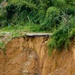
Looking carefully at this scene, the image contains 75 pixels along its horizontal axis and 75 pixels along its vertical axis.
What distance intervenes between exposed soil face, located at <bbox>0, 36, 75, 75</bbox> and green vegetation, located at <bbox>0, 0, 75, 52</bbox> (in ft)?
1.33

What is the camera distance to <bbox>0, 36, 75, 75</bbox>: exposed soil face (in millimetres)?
12219

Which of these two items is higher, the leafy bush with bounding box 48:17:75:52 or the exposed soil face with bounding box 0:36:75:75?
the leafy bush with bounding box 48:17:75:52

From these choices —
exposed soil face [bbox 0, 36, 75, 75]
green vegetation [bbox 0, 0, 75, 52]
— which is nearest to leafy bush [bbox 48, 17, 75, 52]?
green vegetation [bbox 0, 0, 75, 52]

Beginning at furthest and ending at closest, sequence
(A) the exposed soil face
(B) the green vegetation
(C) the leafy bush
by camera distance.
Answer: (A) the exposed soil face, (B) the green vegetation, (C) the leafy bush

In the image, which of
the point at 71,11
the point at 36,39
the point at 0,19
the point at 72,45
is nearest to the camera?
the point at 72,45

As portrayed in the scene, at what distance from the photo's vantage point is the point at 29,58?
12734mm

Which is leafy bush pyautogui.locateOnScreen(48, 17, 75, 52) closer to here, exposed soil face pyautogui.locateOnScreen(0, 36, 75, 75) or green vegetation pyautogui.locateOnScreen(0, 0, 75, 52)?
green vegetation pyautogui.locateOnScreen(0, 0, 75, 52)

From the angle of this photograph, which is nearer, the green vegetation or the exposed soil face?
the green vegetation

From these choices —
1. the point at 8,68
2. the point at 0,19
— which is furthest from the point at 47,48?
the point at 0,19

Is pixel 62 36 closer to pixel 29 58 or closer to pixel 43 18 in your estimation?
pixel 29 58

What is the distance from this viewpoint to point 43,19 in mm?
13742

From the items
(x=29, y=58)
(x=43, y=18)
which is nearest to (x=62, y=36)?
(x=29, y=58)

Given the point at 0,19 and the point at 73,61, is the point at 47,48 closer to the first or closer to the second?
the point at 73,61

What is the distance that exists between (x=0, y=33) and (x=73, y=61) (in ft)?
10.9
